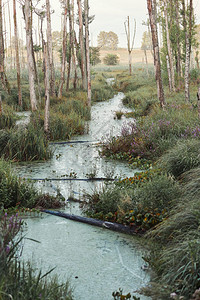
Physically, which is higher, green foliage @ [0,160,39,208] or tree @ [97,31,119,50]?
tree @ [97,31,119,50]

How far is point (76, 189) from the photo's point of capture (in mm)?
6945

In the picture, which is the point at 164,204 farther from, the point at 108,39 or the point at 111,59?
the point at 108,39

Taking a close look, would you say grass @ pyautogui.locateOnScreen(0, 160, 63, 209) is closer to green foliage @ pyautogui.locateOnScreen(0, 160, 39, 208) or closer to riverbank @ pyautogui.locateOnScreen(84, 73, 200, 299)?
green foliage @ pyautogui.locateOnScreen(0, 160, 39, 208)

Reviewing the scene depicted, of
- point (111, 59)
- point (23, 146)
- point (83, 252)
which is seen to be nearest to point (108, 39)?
point (111, 59)

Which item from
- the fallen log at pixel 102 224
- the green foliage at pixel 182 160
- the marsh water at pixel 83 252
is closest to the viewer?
the marsh water at pixel 83 252

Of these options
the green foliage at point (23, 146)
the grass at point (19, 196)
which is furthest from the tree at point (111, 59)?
the grass at point (19, 196)

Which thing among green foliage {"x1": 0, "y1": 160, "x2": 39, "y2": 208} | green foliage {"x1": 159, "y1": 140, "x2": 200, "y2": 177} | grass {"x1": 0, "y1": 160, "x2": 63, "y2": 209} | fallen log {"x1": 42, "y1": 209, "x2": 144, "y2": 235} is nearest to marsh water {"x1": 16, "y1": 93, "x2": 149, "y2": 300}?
fallen log {"x1": 42, "y1": 209, "x2": 144, "y2": 235}

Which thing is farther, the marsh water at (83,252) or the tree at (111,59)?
the tree at (111,59)

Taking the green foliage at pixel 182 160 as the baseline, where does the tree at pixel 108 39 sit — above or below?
above

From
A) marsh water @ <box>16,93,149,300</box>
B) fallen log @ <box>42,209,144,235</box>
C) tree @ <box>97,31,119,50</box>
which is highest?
tree @ <box>97,31,119,50</box>

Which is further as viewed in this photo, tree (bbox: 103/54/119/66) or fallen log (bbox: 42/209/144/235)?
tree (bbox: 103/54/119/66)

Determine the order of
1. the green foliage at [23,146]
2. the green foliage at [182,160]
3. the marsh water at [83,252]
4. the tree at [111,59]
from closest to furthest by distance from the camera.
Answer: the marsh water at [83,252], the green foliage at [182,160], the green foliage at [23,146], the tree at [111,59]

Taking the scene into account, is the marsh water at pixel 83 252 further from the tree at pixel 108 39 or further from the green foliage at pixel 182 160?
the tree at pixel 108 39

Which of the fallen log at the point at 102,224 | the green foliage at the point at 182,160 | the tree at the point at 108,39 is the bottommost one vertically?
the fallen log at the point at 102,224
